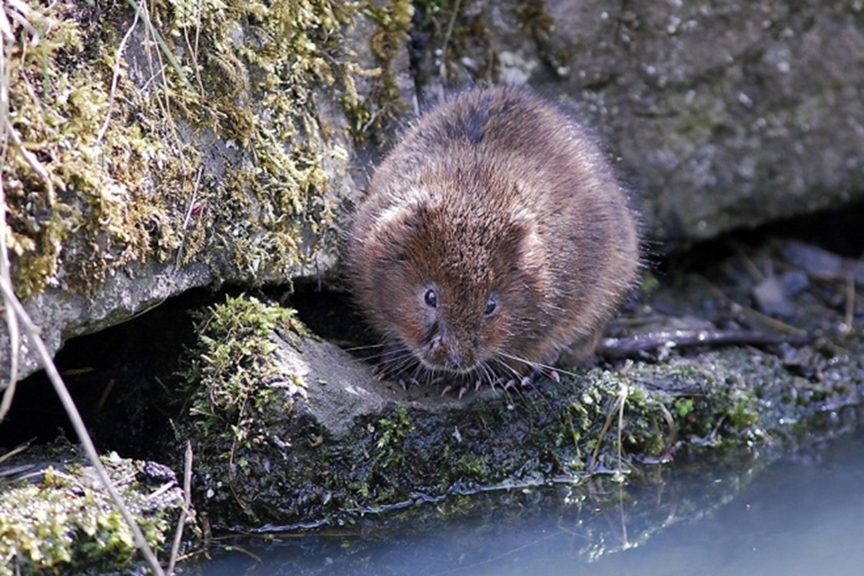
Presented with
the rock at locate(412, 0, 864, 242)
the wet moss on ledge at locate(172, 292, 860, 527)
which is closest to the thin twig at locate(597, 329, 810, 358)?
the wet moss on ledge at locate(172, 292, 860, 527)

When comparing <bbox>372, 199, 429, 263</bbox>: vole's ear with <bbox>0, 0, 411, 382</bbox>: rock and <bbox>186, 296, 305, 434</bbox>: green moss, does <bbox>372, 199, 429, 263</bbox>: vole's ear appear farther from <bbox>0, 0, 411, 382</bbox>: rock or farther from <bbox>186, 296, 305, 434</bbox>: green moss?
<bbox>186, 296, 305, 434</bbox>: green moss

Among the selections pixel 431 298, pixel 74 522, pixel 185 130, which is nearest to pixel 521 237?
pixel 431 298

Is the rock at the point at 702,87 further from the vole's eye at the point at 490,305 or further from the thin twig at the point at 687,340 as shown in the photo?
the vole's eye at the point at 490,305

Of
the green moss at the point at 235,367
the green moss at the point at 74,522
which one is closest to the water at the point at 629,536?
the green moss at the point at 74,522

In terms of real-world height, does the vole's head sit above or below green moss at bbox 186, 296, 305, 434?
above

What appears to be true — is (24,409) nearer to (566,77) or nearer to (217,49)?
(217,49)

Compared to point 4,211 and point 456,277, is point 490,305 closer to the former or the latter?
point 456,277
